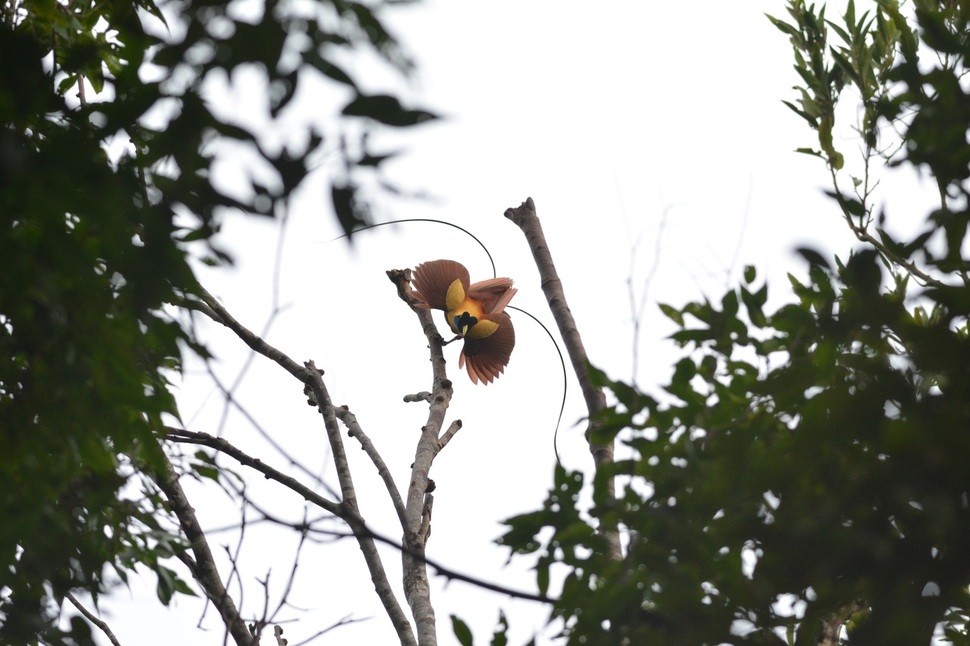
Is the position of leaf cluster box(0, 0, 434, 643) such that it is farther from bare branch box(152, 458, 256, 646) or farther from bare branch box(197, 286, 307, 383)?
bare branch box(197, 286, 307, 383)

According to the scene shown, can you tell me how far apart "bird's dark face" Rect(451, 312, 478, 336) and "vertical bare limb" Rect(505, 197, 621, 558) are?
1.34 ft

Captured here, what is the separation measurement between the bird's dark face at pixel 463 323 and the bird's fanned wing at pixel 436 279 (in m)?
0.05

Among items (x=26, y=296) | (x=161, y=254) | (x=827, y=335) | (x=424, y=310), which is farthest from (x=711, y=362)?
(x=424, y=310)

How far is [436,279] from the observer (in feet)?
7.65

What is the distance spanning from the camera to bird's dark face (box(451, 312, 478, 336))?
7.57 ft

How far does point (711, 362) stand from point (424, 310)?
4.37 feet

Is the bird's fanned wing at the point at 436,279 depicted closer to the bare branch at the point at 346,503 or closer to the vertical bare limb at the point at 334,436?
the vertical bare limb at the point at 334,436

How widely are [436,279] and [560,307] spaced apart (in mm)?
644

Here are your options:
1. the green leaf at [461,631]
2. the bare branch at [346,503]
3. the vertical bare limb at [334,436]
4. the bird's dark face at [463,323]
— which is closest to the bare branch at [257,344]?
the vertical bare limb at [334,436]

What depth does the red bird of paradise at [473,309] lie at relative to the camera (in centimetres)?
232

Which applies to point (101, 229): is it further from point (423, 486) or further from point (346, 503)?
point (423, 486)

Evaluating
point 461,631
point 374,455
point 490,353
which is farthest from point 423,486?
point 461,631

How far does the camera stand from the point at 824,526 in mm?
766

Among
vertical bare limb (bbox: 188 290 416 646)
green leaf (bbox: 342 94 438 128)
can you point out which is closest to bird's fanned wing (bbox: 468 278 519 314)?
vertical bare limb (bbox: 188 290 416 646)
